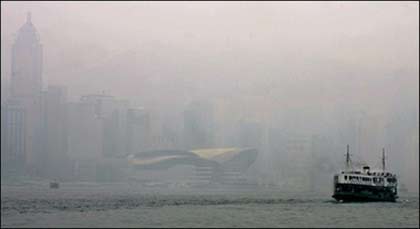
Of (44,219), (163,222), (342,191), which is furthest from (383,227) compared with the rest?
(342,191)

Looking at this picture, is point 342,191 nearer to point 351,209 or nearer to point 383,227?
point 351,209

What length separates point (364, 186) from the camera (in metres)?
139

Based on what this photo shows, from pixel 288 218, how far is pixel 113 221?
2266cm

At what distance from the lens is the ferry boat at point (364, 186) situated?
13750cm

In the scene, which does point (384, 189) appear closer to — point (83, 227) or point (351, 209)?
point (351, 209)

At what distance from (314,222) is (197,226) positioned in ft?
50.6

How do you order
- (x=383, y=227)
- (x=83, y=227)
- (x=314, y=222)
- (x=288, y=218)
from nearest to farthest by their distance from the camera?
(x=83, y=227) → (x=383, y=227) → (x=314, y=222) → (x=288, y=218)

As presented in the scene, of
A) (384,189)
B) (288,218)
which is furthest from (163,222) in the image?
(384,189)

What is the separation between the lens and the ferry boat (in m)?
138

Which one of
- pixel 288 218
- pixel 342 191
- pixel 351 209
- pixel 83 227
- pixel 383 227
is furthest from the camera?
pixel 342 191

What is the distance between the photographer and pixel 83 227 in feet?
236

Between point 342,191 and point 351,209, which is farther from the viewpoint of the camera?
point 342,191

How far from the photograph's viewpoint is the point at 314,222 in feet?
277

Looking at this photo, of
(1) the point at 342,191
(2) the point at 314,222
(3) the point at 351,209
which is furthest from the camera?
(1) the point at 342,191
